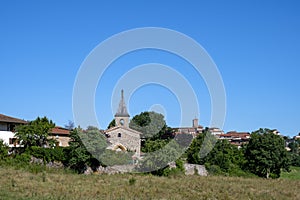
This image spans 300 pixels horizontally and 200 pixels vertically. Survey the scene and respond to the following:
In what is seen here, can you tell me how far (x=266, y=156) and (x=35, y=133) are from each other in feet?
87.9

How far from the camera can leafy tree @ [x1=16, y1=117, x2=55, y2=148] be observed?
115 feet

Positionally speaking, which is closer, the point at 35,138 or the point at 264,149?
the point at 35,138

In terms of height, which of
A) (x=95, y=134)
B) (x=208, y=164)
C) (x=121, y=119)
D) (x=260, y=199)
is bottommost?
(x=260, y=199)

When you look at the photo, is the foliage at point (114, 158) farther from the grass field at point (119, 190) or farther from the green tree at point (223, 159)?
the green tree at point (223, 159)

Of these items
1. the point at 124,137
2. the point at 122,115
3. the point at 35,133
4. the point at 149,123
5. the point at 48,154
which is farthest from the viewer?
the point at 149,123

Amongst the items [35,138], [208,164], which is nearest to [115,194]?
[35,138]

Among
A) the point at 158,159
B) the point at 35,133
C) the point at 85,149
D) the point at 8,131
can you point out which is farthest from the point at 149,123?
the point at 85,149

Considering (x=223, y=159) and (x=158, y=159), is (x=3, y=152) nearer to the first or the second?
(x=158, y=159)

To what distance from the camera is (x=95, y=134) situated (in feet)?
108

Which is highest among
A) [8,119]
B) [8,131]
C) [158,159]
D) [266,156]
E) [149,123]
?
[149,123]

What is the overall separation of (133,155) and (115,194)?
16.4m

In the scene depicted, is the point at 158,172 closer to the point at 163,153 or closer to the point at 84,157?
the point at 163,153

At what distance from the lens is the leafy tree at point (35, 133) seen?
3494cm

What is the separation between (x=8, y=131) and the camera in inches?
1491
